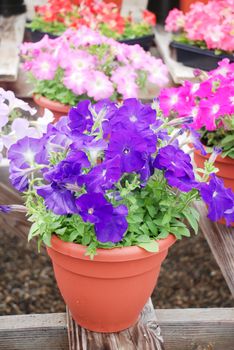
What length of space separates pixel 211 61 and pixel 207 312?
1347 mm

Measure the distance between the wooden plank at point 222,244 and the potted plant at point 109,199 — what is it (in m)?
0.28

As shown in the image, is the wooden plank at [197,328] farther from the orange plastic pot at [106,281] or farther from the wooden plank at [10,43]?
the wooden plank at [10,43]

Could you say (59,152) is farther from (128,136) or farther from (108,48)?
(108,48)

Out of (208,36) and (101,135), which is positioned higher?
(101,135)

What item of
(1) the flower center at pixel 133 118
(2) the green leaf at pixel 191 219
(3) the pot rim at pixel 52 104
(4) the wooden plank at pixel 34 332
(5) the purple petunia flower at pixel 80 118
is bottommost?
(4) the wooden plank at pixel 34 332

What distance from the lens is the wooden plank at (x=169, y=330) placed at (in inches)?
53.8

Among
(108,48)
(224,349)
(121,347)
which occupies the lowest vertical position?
(224,349)

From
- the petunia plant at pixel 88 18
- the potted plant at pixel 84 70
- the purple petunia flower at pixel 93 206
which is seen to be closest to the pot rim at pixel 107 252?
the purple petunia flower at pixel 93 206

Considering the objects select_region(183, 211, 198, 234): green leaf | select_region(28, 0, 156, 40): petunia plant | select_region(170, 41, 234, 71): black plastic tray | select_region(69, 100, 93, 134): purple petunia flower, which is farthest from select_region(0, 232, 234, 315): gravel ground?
select_region(69, 100, 93, 134): purple petunia flower

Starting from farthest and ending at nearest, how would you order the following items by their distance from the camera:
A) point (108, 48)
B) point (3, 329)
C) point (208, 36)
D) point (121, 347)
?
point (208, 36) < point (108, 48) < point (3, 329) < point (121, 347)

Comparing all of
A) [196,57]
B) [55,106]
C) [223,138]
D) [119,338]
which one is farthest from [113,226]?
[196,57]

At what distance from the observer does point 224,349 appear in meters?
1.46

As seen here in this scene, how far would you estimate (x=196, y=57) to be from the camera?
2529 mm

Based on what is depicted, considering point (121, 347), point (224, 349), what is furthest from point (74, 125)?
point (224, 349)
